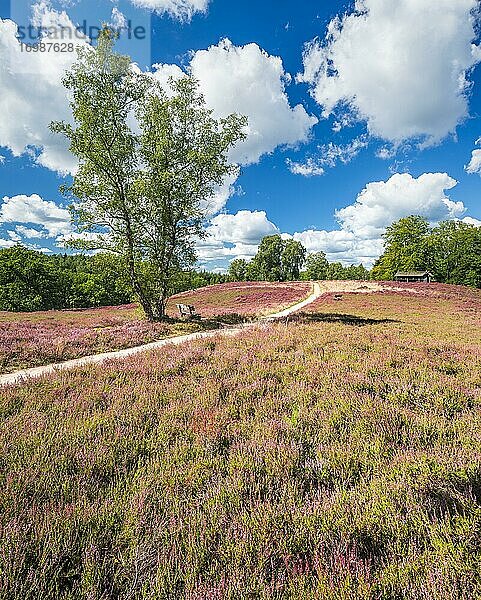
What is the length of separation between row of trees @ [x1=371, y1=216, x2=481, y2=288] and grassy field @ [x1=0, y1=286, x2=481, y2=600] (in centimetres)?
8784

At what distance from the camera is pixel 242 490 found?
144 inches

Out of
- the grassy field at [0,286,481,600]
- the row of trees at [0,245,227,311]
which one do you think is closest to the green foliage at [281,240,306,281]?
the row of trees at [0,245,227,311]

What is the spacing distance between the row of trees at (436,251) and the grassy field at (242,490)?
288 ft

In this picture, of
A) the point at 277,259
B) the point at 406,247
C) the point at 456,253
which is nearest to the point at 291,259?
the point at 277,259

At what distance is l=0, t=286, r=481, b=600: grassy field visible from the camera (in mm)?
2551

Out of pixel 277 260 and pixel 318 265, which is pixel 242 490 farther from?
pixel 318 265

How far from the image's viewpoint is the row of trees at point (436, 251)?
84500 mm

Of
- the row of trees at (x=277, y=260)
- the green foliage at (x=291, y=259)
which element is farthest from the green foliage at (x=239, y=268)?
the green foliage at (x=291, y=259)

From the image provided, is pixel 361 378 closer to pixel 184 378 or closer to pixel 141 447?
pixel 184 378

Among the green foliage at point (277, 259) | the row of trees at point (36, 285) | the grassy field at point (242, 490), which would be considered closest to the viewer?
the grassy field at point (242, 490)

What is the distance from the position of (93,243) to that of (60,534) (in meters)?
18.3

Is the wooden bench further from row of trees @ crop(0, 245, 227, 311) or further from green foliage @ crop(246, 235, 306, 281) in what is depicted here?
green foliage @ crop(246, 235, 306, 281)

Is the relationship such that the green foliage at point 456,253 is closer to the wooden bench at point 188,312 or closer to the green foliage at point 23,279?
the wooden bench at point 188,312

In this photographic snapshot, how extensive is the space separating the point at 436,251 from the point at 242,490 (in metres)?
104
